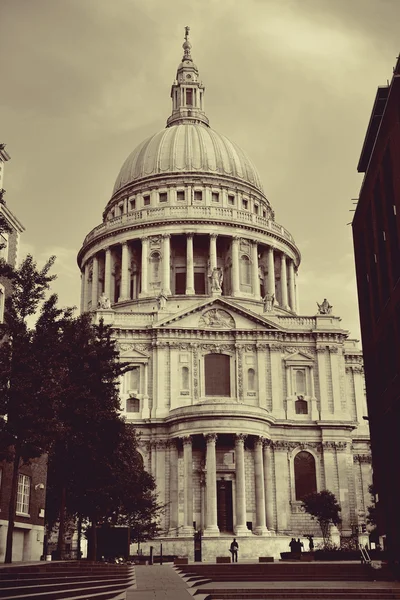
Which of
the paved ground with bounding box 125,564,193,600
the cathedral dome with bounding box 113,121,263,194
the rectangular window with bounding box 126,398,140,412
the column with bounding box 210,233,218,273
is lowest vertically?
the paved ground with bounding box 125,564,193,600

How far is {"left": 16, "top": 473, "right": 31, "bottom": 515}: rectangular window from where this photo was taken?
38344 mm

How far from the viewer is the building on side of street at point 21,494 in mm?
35688

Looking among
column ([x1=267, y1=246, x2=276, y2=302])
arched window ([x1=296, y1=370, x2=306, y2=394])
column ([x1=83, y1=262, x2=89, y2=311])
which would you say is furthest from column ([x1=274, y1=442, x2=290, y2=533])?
column ([x1=83, y1=262, x2=89, y2=311])

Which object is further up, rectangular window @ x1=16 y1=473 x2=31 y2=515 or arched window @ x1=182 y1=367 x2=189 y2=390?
arched window @ x1=182 y1=367 x2=189 y2=390

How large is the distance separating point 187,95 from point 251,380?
52.3 meters

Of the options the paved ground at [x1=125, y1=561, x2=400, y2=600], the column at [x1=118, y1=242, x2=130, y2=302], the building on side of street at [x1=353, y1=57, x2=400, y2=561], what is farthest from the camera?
the column at [x1=118, y1=242, x2=130, y2=302]

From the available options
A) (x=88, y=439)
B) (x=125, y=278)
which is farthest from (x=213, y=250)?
(x=88, y=439)

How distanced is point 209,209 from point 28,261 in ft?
190

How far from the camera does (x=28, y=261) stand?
32094mm

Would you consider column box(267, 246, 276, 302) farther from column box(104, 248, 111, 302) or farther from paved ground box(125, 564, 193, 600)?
paved ground box(125, 564, 193, 600)

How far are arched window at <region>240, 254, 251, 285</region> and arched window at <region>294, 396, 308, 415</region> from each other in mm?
19226

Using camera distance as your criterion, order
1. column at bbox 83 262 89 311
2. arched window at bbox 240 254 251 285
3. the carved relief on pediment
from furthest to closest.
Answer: column at bbox 83 262 89 311
arched window at bbox 240 254 251 285
the carved relief on pediment

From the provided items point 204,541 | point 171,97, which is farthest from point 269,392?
point 171,97

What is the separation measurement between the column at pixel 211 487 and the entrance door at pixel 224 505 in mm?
3283
